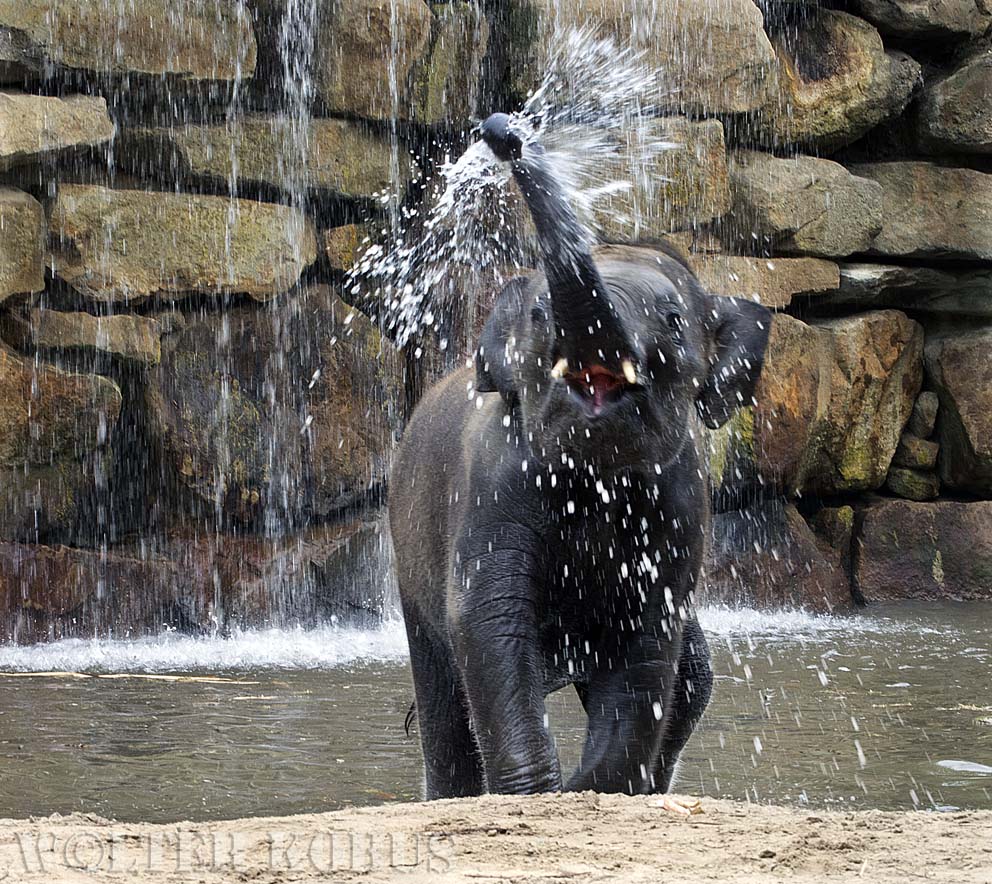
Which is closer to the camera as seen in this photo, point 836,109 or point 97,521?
point 97,521

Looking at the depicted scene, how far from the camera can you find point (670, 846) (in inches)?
113

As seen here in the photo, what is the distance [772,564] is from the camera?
11109 millimetres

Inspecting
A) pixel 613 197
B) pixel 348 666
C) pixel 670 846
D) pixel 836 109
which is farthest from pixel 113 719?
pixel 836 109

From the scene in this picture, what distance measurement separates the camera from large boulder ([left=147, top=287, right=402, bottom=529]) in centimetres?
951

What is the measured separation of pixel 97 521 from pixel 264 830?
265 inches

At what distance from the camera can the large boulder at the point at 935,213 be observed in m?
11.5

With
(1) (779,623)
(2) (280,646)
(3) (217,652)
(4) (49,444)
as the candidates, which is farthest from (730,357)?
(1) (779,623)

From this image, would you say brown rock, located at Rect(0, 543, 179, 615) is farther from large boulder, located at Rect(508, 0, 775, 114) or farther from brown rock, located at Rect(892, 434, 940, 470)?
brown rock, located at Rect(892, 434, 940, 470)

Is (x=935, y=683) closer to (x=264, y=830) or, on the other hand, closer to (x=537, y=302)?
(x=537, y=302)

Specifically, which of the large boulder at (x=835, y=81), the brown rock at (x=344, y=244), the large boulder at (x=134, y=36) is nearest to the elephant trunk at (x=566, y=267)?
the large boulder at (x=134, y=36)

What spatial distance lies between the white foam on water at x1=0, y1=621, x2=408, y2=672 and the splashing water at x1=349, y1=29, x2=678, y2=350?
7.06 ft

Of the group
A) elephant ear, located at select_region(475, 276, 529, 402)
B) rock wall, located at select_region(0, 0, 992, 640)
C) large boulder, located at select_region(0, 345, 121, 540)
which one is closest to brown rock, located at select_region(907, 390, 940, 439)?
rock wall, located at select_region(0, 0, 992, 640)

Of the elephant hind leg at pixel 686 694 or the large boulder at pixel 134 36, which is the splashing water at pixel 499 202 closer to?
the large boulder at pixel 134 36

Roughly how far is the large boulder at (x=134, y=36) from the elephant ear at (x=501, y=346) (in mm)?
5829
